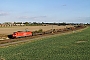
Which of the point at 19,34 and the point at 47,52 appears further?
the point at 19,34

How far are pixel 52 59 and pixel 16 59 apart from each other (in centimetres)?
Answer: 449

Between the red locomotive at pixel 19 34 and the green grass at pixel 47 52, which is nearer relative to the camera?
the green grass at pixel 47 52

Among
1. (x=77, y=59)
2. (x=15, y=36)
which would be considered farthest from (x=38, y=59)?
(x=15, y=36)

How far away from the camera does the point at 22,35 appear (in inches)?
2938

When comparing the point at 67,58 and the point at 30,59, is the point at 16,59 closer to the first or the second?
the point at 30,59

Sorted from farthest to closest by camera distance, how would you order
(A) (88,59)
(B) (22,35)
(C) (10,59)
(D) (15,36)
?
(B) (22,35)
(D) (15,36)
(C) (10,59)
(A) (88,59)

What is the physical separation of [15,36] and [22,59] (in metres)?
44.0

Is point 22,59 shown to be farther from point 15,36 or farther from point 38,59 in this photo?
point 15,36

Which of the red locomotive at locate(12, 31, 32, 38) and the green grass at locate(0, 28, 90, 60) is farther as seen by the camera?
the red locomotive at locate(12, 31, 32, 38)

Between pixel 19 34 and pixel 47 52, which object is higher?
pixel 47 52

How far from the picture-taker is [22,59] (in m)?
26.6

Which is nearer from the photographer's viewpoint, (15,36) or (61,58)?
(61,58)

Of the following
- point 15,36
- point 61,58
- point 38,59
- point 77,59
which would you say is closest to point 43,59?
point 38,59

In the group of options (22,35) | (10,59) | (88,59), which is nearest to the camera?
(88,59)
